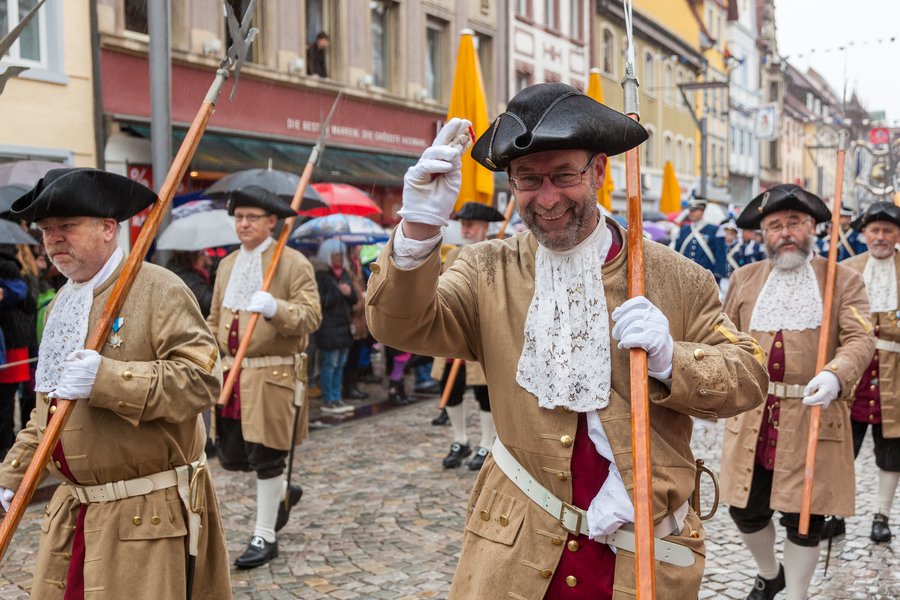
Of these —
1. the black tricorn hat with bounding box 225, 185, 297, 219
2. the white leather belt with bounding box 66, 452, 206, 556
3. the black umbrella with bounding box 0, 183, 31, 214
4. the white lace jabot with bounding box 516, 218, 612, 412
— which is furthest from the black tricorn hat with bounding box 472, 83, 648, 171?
the black umbrella with bounding box 0, 183, 31, 214

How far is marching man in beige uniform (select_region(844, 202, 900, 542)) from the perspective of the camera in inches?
237

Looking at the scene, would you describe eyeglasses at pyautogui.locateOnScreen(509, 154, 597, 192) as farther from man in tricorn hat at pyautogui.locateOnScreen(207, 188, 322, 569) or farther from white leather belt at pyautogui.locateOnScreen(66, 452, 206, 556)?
man in tricorn hat at pyautogui.locateOnScreen(207, 188, 322, 569)

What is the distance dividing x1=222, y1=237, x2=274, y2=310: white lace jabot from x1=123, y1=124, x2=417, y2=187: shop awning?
562cm

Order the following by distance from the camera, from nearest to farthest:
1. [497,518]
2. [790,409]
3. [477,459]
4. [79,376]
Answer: [497,518]
[79,376]
[790,409]
[477,459]

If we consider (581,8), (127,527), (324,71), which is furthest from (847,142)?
(581,8)

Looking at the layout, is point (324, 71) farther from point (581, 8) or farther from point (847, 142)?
point (847, 142)

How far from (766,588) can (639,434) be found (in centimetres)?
295

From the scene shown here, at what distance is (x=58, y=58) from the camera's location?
11914mm

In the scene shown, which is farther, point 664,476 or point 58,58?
point 58,58

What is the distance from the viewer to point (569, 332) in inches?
102

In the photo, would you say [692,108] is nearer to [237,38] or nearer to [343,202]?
[343,202]

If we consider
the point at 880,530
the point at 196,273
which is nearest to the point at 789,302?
the point at 880,530

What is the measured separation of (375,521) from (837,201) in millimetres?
3570

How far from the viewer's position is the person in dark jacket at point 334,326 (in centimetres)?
1057
